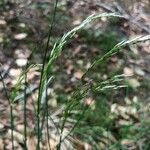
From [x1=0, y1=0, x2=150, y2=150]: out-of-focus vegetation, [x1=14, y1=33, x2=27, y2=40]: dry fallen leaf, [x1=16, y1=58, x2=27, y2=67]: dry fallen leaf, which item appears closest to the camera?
[x1=0, y1=0, x2=150, y2=150]: out-of-focus vegetation

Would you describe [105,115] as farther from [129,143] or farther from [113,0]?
[113,0]

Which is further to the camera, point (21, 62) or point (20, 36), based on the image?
point (20, 36)

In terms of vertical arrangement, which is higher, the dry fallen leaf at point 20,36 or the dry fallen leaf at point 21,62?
the dry fallen leaf at point 20,36

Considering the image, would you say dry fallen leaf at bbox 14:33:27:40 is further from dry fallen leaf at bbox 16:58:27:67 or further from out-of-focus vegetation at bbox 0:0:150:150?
dry fallen leaf at bbox 16:58:27:67

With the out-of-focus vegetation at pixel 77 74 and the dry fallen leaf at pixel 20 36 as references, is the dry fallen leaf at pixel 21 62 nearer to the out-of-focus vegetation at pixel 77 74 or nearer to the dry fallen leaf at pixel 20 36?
the out-of-focus vegetation at pixel 77 74

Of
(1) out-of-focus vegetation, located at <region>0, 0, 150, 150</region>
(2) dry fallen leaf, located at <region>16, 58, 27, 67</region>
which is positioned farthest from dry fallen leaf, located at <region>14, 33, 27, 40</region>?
(2) dry fallen leaf, located at <region>16, 58, 27, 67</region>

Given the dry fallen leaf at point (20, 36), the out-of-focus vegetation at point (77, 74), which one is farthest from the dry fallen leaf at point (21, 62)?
the dry fallen leaf at point (20, 36)

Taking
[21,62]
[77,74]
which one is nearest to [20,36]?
[21,62]

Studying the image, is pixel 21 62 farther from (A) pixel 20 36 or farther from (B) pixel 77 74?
(B) pixel 77 74

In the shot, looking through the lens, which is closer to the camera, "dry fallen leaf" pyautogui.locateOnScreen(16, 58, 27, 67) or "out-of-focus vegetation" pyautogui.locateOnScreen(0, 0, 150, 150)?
"out-of-focus vegetation" pyautogui.locateOnScreen(0, 0, 150, 150)

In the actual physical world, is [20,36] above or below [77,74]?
above
